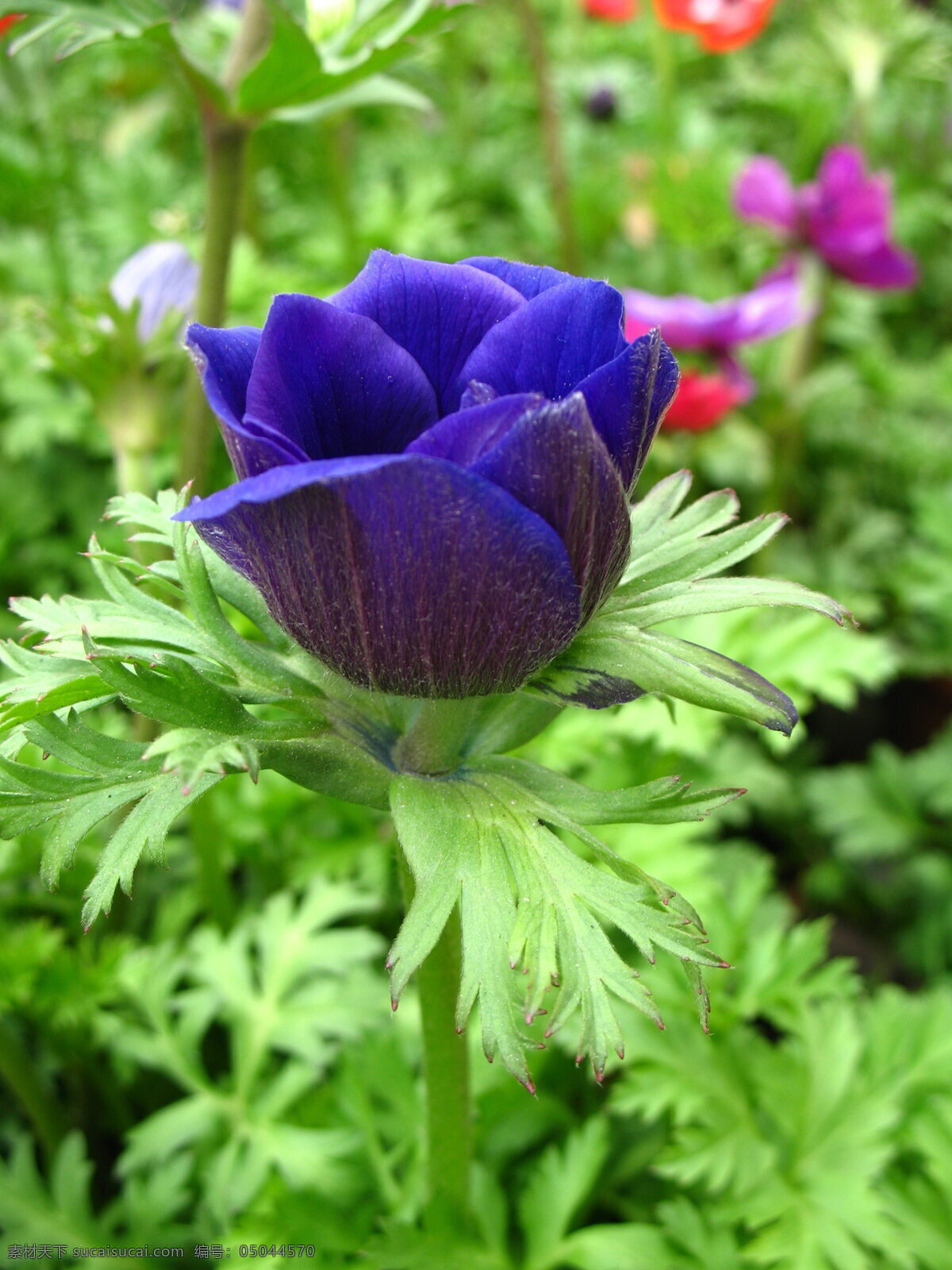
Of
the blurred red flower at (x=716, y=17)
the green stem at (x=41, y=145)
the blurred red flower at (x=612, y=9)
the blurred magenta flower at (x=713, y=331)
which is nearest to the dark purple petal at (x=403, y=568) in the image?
the blurred magenta flower at (x=713, y=331)

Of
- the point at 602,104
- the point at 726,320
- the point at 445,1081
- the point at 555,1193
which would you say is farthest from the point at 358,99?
the point at 602,104

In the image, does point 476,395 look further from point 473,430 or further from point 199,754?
point 199,754

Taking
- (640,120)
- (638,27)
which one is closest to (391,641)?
(640,120)

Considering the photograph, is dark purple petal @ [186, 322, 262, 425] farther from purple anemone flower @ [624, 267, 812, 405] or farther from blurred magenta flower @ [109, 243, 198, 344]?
purple anemone flower @ [624, 267, 812, 405]

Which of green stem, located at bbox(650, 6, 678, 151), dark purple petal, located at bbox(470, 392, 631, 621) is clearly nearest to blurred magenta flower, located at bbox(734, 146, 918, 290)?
green stem, located at bbox(650, 6, 678, 151)

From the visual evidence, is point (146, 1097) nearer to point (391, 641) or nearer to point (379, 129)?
point (391, 641)
